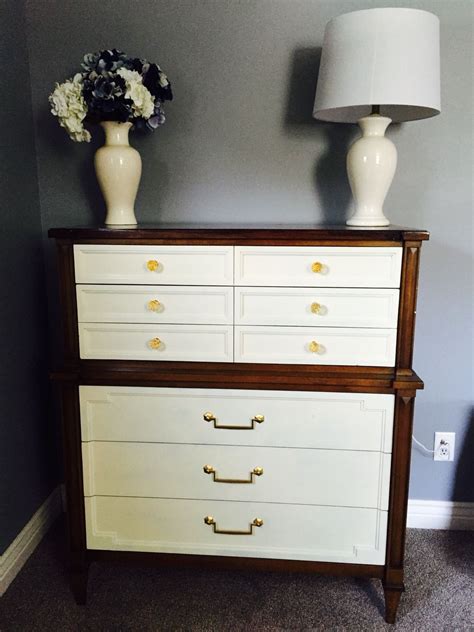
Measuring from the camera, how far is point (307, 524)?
5.15 ft

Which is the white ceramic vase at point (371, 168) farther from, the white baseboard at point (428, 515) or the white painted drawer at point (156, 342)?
the white baseboard at point (428, 515)

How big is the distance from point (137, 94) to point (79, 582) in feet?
4.79

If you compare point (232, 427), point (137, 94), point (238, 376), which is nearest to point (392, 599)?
point (232, 427)

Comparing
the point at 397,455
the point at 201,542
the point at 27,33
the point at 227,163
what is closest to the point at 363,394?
the point at 397,455

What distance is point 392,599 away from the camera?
1572 mm

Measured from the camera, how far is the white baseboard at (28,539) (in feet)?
5.66

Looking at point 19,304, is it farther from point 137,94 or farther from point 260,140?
point 260,140

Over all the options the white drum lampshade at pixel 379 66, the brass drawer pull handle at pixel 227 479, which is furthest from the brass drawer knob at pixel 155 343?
A: the white drum lampshade at pixel 379 66

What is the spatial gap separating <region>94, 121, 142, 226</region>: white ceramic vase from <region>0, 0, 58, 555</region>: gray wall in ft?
1.12

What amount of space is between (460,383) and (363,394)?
0.68m

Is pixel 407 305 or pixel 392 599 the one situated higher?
pixel 407 305

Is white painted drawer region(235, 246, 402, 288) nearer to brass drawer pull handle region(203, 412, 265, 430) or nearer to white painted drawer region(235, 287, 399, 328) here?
white painted drawer region(235, 287, 399, 328)

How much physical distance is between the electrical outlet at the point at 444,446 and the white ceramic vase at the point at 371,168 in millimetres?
884

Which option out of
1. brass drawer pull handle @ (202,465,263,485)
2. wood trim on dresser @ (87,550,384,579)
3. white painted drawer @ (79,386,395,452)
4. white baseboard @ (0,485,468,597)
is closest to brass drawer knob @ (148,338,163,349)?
white painted drawer @ (79,386,395,452)
